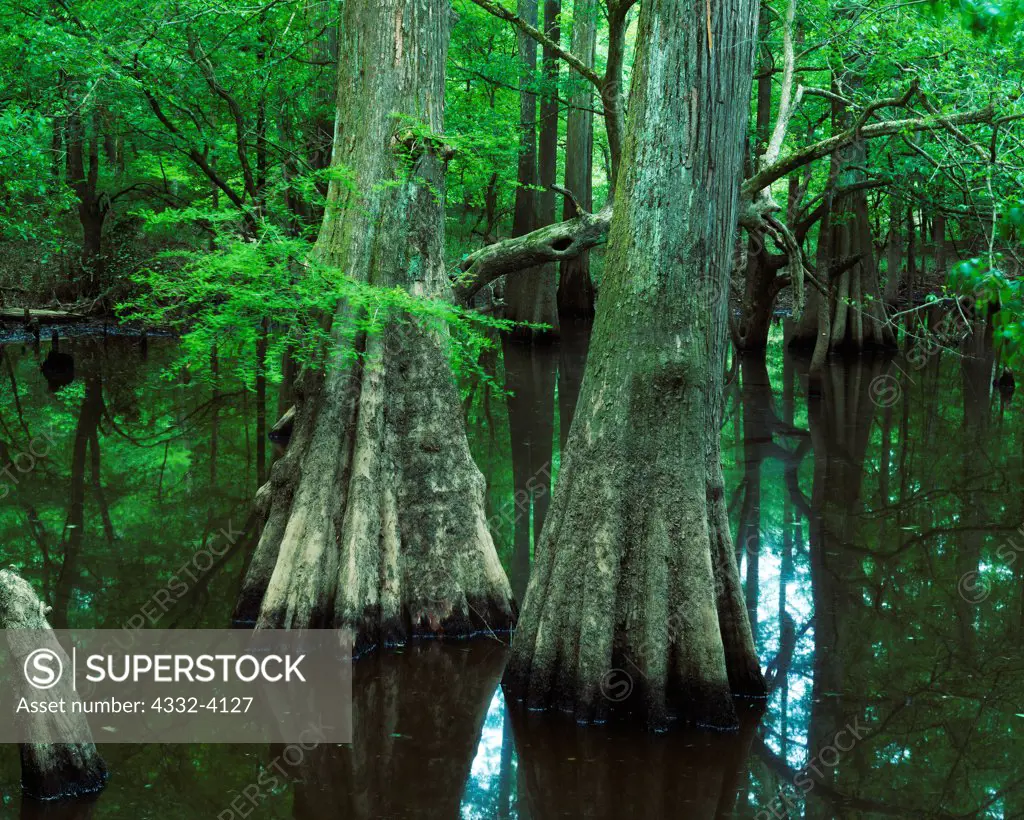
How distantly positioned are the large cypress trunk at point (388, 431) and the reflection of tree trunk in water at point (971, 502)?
3.48 m

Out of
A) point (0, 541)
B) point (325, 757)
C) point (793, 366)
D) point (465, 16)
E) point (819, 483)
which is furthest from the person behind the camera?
point (793, 366)

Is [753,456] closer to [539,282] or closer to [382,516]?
[382,516]

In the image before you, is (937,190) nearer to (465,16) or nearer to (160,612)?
(465,16)

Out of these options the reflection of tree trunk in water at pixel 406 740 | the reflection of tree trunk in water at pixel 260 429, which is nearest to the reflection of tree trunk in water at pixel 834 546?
the reflection of tree trunk in water at pixel 406 740

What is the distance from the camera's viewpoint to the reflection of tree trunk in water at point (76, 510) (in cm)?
780

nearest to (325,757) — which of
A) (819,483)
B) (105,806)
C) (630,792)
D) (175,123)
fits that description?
(105,806)

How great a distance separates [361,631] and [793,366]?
17.4 metres

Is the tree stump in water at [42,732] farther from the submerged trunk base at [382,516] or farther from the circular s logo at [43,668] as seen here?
the submerged trunk base at [382,516]

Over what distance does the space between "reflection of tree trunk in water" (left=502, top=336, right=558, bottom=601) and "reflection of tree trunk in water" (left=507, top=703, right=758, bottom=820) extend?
7.81 feet

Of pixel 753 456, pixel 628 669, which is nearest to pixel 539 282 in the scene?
pixel 753 456

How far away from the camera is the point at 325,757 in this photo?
18.5 ft

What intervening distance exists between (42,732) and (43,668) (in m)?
0.31

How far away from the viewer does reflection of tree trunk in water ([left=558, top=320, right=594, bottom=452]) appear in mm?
14892

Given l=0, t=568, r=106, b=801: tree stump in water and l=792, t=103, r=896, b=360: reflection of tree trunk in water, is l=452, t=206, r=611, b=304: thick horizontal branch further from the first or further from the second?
l=0, t=568, r=106, b=801: tree stump in water
